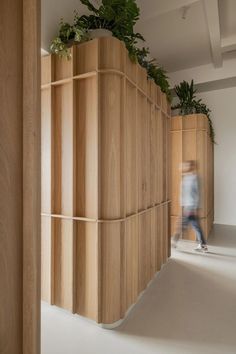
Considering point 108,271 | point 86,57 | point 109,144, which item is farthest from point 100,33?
point 108,271

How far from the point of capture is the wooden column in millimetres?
1010

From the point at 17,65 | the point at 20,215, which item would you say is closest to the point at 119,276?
the point at 20,215

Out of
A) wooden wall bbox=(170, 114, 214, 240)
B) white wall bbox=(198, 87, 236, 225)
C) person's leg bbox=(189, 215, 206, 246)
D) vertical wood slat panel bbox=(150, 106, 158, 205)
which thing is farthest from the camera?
white wall bbox=(198, 87, 236, 225)

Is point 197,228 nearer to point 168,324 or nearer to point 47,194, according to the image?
point 168,324

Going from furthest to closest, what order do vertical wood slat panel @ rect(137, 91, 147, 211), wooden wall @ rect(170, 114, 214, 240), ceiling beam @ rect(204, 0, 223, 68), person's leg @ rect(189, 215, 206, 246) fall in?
wooden wall @ rect(170, 114, 214, 240) < person's leg @ rect(189, 215, 206, 246) < ceiling beam @ rect(204, 0, 223, 68) < vertical wood slat panel @ rect(137, 91, 147, 211)

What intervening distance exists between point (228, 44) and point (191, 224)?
14.2ft

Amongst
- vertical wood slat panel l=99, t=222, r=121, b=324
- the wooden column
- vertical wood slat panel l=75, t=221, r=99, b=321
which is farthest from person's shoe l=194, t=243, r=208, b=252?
the wooden column

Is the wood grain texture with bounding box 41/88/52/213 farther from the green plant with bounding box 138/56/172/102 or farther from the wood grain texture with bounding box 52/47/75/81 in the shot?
the green plant with bounding box 138/56/172/102

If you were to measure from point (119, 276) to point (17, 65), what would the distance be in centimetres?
222

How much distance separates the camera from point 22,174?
41.3 inches

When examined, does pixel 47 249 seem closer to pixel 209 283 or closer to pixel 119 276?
pixel 119 276

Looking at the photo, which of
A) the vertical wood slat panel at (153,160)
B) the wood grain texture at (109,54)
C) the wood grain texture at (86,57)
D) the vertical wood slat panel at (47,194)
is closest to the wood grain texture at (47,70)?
the vertical wood slat panel at (47,194)

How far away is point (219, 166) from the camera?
7.25 metres

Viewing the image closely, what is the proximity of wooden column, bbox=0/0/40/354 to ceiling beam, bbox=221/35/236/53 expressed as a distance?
236 inches
